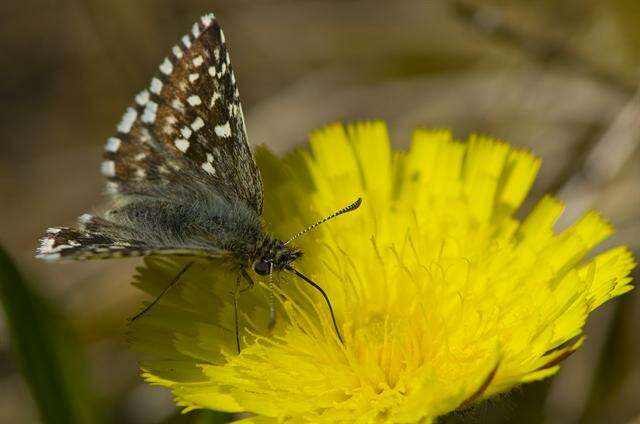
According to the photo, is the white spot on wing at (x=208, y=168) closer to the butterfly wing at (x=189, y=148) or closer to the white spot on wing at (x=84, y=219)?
the butterfly wing at (x=189, y=148)

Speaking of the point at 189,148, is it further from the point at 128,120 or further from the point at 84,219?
the point at 84,219

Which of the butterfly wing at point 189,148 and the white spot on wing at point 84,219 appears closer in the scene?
→ the white spot on wing at point 84,219

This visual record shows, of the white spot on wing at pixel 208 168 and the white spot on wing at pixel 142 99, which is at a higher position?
the white spot on wing at pixel 142 99

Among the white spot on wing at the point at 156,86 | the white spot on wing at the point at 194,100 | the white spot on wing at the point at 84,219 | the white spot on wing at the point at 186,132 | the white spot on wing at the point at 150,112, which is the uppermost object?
the white spot on wing at the point at 156,86

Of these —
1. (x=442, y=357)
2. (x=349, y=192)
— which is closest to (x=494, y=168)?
(x=349, y=192)

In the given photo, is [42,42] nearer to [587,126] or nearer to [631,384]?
[587,126]

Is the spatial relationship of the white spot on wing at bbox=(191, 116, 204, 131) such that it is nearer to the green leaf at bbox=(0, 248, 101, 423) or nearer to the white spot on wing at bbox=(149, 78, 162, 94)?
the white spot on wing at bbox=(149, 78, 162, 94)

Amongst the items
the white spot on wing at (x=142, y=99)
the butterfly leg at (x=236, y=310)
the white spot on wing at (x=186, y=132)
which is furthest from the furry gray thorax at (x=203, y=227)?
the white spot on wing at (x=142, y=99)
